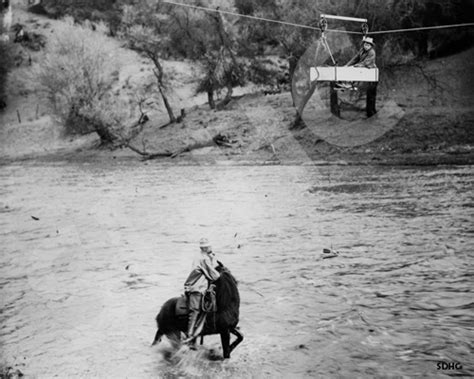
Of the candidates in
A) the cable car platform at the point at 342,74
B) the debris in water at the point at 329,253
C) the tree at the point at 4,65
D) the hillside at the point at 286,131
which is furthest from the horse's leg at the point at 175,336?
the tree at the point at 4,65

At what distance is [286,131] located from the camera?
42531 millimetres

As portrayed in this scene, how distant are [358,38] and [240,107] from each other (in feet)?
49.2

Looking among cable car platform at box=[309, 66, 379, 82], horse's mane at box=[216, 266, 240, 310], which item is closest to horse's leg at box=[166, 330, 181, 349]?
horse's mane at box=[216, 266, 240, 310]

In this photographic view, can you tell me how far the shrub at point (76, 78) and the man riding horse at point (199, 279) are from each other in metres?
40.2

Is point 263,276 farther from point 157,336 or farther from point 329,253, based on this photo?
point 157,336

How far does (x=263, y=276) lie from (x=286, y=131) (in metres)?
29.5

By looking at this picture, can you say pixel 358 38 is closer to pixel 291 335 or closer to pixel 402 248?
pixel 402 248

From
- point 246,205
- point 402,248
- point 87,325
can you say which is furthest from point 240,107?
point 87,325

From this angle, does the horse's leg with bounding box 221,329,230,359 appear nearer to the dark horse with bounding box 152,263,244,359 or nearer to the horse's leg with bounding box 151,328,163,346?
the dark horse with bounding box 152,263,244,359

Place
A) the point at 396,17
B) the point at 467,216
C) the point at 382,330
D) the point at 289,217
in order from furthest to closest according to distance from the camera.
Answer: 1. the point at 396,17
2. the point at 289,217
3. the point at 467,216
4. the point at 382,330

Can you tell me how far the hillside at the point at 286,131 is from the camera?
35344 millimetres

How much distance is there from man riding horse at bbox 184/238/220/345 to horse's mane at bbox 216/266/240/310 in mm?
109

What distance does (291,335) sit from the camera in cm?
1016

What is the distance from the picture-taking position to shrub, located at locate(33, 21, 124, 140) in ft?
163
